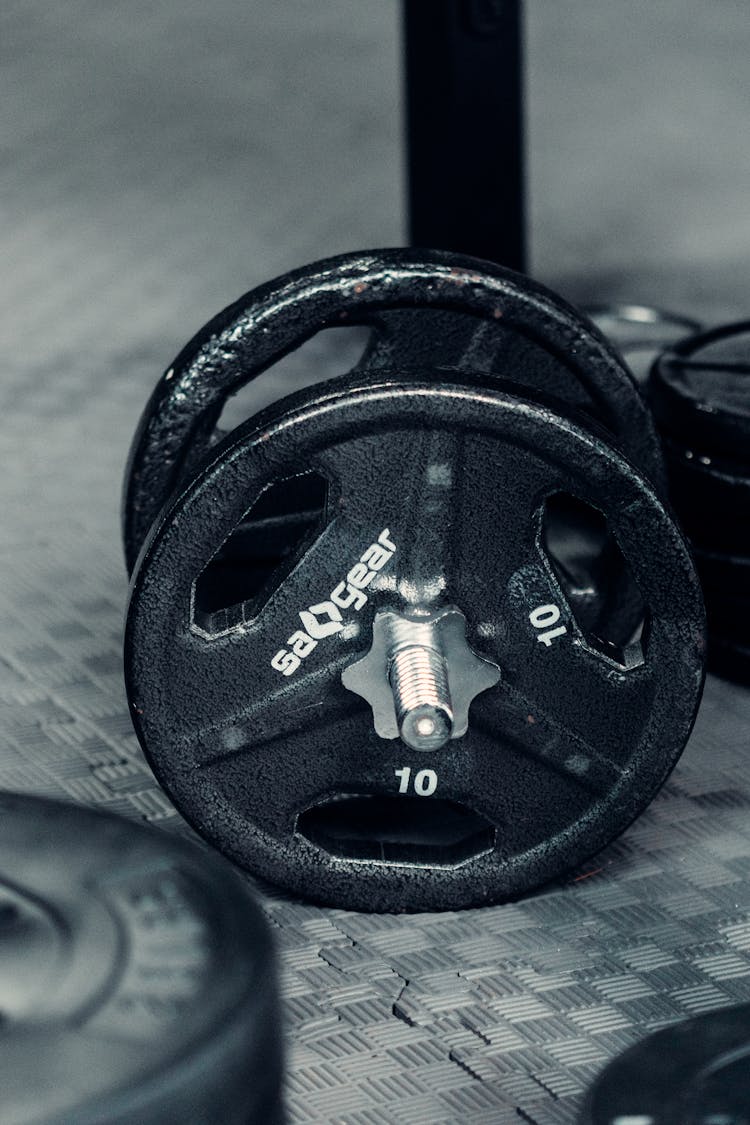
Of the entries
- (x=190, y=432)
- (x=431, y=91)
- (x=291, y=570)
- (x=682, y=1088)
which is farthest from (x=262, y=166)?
(x=682, y=1088)

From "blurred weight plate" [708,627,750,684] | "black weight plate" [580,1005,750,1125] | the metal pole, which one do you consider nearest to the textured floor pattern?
"blurred weight plate" [708,627,750,684]

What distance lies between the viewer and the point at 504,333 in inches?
50.3

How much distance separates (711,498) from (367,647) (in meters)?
0.46

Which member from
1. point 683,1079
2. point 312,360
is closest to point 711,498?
point 683,1079

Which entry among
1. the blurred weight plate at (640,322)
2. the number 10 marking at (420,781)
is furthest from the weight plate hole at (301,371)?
the number 10 marking at (420,781)

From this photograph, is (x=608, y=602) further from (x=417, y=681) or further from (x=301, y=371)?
(x=301, y=371)

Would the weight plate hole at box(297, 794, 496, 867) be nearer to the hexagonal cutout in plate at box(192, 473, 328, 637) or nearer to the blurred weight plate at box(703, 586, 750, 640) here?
the hexagonal cutout in plate at box(192, 473, 328, 637)

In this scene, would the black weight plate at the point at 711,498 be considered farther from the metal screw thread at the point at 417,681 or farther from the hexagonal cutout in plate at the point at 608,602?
the metal screw thread at the point at 417,681

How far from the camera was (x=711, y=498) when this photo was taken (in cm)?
144

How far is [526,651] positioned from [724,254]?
181 cm

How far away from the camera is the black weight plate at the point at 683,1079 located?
78 centimetres

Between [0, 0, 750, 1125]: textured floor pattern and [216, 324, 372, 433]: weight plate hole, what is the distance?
14 cm

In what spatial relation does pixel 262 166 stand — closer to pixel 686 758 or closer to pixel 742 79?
pixel 742 79

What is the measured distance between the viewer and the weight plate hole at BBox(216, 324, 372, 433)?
2102 millimetres
